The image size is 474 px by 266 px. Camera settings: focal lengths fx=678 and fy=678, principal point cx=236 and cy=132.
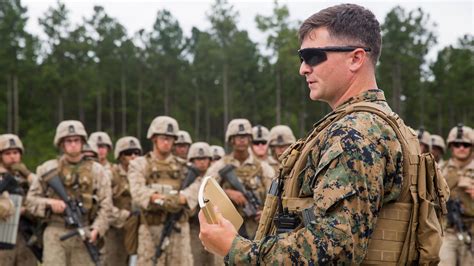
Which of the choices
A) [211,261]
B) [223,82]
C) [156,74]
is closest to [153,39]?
[156,74]

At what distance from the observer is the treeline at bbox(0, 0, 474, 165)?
159ft

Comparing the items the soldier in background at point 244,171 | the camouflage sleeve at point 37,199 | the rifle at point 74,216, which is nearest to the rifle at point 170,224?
the soldier in background at point 244,171

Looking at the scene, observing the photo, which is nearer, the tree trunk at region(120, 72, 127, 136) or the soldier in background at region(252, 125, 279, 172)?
the soldier in background at region(252, 125, 279, 172)

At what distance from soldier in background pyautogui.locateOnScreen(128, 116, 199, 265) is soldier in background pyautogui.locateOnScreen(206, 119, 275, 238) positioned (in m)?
0.56

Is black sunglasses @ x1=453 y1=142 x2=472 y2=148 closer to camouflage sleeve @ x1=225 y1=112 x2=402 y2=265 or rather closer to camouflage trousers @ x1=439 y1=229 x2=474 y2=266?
camouflage trousers @ x1=439 y1=229 x2=474 y2=266

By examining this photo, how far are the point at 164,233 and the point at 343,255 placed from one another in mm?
7178

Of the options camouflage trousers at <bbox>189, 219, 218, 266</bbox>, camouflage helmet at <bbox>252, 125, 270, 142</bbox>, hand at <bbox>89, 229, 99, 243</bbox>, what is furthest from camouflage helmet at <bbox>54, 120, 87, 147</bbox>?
camouflage helmet at <bbox>252, 125, 270, 142</bbox>

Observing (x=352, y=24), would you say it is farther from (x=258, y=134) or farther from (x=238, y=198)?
(x=258, y=134)

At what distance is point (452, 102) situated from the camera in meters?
55.9

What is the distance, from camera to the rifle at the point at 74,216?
8.61 meters

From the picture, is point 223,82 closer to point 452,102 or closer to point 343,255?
point 452,102

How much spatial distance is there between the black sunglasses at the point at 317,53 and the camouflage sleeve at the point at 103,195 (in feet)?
21.5

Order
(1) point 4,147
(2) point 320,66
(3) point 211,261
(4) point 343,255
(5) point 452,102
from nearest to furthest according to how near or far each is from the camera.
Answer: (4) point 343,255, (2) point 320,66, (1) point 4,147, (3) point 211,261, (5) point 452,102

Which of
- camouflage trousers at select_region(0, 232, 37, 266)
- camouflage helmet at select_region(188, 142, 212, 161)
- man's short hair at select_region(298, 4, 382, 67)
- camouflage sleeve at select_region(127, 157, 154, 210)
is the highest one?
man's short hair at select_region(298, 4, 382, 67)
